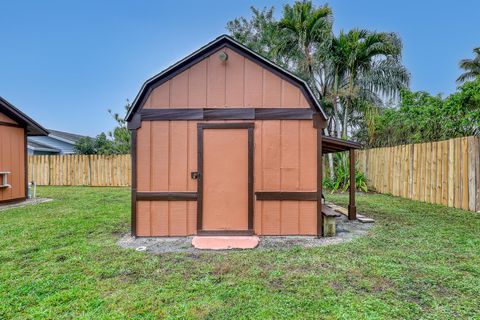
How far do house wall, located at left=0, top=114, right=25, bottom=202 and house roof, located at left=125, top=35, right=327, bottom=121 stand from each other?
628 cm

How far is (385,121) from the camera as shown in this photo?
11977 millimetres

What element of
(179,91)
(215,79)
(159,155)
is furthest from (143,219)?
(215,79)

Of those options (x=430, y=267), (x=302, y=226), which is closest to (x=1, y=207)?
(x=302, y=226)

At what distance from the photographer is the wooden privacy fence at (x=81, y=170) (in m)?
14.4

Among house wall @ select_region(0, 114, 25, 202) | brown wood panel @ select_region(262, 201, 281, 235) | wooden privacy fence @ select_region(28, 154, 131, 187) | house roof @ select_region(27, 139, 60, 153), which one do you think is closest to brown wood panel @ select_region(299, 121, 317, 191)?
brown wood panel @ select_region(262, 201, 281, 235)

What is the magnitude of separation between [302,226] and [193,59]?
3.35 metres

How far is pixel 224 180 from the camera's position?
4723 mm

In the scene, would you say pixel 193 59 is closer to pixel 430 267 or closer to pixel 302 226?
pixel 302 226

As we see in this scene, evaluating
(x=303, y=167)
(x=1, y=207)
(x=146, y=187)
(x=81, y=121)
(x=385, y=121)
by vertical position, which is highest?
(x=81, y=121)

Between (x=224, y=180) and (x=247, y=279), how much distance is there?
2.00 m

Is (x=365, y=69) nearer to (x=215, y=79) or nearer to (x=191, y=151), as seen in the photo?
(x=215, y=79)

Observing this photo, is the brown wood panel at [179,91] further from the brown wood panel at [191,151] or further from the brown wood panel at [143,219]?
the brown wood panel at [143,219]

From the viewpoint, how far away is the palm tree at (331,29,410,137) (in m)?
11.5

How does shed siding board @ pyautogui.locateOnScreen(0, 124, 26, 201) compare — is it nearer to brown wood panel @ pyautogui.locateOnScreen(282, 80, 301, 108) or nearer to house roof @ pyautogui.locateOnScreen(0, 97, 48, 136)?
house roof @ pyautogui.locateOnScreen(0, 97, 48, 136)
